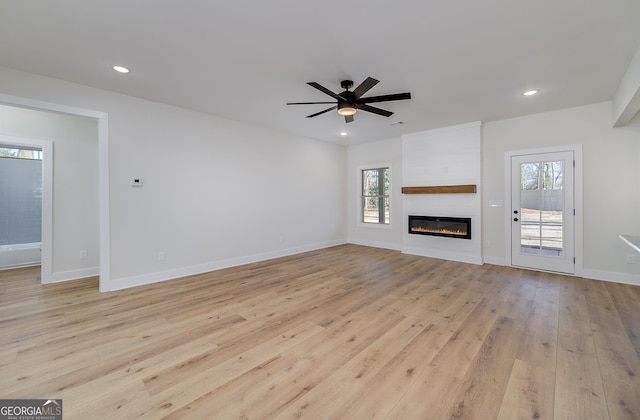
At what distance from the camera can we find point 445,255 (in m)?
5.43

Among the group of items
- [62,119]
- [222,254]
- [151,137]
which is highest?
[62,119]

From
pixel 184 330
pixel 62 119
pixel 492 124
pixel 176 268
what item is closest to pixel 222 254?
pixel 176 268

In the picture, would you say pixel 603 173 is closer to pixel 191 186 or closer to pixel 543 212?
pixel 543 212

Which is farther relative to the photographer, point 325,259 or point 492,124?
point 325,259

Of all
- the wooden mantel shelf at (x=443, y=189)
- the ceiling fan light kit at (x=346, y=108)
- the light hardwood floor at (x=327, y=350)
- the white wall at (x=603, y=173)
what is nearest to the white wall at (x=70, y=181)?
the light hardwood floor at (x=327, y=350)

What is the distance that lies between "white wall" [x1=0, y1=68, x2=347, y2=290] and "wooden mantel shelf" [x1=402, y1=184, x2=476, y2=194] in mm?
2341

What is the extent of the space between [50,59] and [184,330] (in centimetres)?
324

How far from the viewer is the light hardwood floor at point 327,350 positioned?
1.60 metres

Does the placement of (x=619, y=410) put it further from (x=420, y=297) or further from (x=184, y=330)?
(x=184, y=330)

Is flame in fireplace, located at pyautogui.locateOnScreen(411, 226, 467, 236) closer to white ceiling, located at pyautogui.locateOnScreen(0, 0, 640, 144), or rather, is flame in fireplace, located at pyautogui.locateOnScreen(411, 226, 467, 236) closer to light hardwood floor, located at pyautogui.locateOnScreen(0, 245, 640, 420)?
light hardwood floor, located at pyautogui.locateOnScreen(0, 245, 640, 420)

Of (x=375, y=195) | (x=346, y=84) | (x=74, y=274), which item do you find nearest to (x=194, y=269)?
(x=74, y=274)

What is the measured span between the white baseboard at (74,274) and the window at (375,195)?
5.82 m

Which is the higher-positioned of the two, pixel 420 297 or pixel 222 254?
pixel 222 254

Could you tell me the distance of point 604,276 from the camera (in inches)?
157
